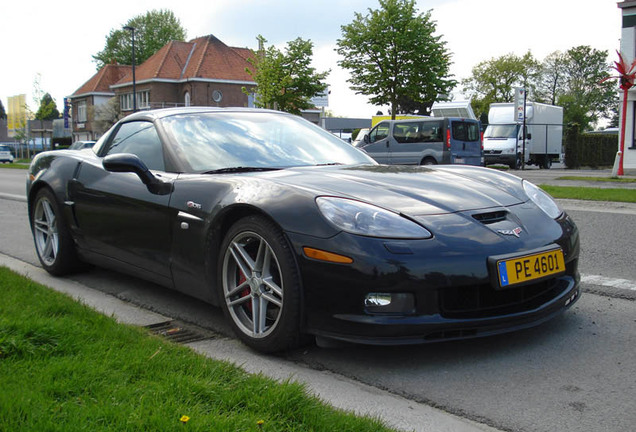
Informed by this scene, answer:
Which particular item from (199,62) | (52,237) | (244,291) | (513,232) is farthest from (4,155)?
(513,232)

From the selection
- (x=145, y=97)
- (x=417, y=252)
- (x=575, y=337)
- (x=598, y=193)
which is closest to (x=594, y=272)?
(x=575, y=337)

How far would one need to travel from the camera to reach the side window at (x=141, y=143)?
4.09 m

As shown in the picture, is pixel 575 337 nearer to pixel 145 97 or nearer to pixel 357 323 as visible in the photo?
pixel 357 323

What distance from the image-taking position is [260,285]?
3.15m

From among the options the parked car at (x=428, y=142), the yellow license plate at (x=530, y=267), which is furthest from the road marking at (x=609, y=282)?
the parked car at (x=428, y=142)

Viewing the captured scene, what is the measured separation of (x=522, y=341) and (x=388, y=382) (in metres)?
0.85

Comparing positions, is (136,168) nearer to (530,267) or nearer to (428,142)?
(530,267)

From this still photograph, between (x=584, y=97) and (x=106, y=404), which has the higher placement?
(x=584, y=97)

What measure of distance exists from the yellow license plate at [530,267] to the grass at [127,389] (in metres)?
1.02

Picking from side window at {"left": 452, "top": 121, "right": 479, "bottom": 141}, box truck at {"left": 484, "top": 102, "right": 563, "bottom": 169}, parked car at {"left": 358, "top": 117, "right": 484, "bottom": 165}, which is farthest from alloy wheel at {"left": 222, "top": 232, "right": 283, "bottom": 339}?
box truck at {"left": 484, "top": 102, "right": 563, "bottom": 169}

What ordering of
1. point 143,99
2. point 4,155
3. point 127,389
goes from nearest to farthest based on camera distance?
point 127,389 → point 4,155 → point 143,99

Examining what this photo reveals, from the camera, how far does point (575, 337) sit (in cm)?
329

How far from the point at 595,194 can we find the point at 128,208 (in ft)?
28.7

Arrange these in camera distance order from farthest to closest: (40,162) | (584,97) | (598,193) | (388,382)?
1. (584,97)
2. (598,193)
3. (40,162)
4. (388,382)
